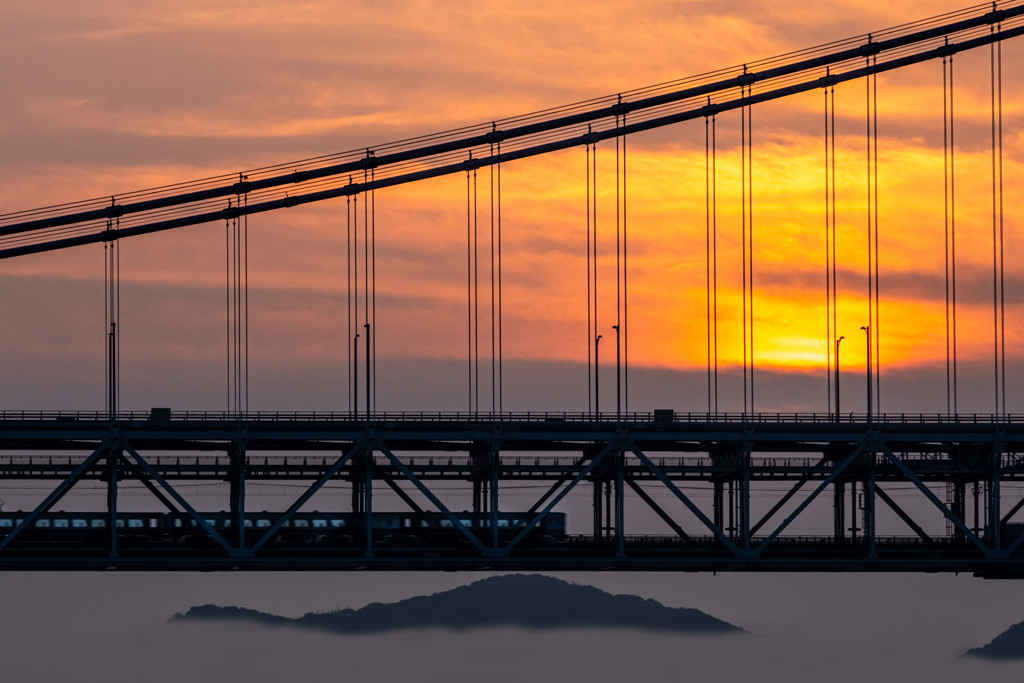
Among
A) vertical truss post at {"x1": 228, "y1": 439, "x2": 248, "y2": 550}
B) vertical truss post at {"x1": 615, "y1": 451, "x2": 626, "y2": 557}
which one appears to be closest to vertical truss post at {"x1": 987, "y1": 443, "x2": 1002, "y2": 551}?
vertical truss post at {"x1": 615, "y1": 451, "x2": 626, "y2": 557}

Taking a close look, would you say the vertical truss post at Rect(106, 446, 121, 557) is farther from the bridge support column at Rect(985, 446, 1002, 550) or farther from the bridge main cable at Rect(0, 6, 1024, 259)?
the bridge support column at Rect(985, 446, 1002, 550)

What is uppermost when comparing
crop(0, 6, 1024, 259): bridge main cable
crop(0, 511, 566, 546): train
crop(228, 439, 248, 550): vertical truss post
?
crop(0, 6, 1024, 259): bridge main cable

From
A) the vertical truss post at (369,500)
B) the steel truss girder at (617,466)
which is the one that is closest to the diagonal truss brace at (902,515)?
the steel truss girder at (617,466)

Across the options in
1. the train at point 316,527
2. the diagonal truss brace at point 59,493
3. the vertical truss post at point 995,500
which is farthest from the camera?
the train at point 316,527

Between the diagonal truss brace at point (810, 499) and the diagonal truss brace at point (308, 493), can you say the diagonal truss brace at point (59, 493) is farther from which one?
the diagonal truss brace at point (810, 499)

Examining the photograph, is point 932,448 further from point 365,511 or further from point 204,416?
point 204,416

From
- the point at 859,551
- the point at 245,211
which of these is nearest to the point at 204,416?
the point at 245,211

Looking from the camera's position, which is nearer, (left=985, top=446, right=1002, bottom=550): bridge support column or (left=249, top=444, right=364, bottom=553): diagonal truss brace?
(left=249, top=444, right=364, bottom=553): diagonal truss brace

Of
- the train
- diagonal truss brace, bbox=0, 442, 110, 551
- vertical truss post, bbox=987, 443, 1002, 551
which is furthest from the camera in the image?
the train
